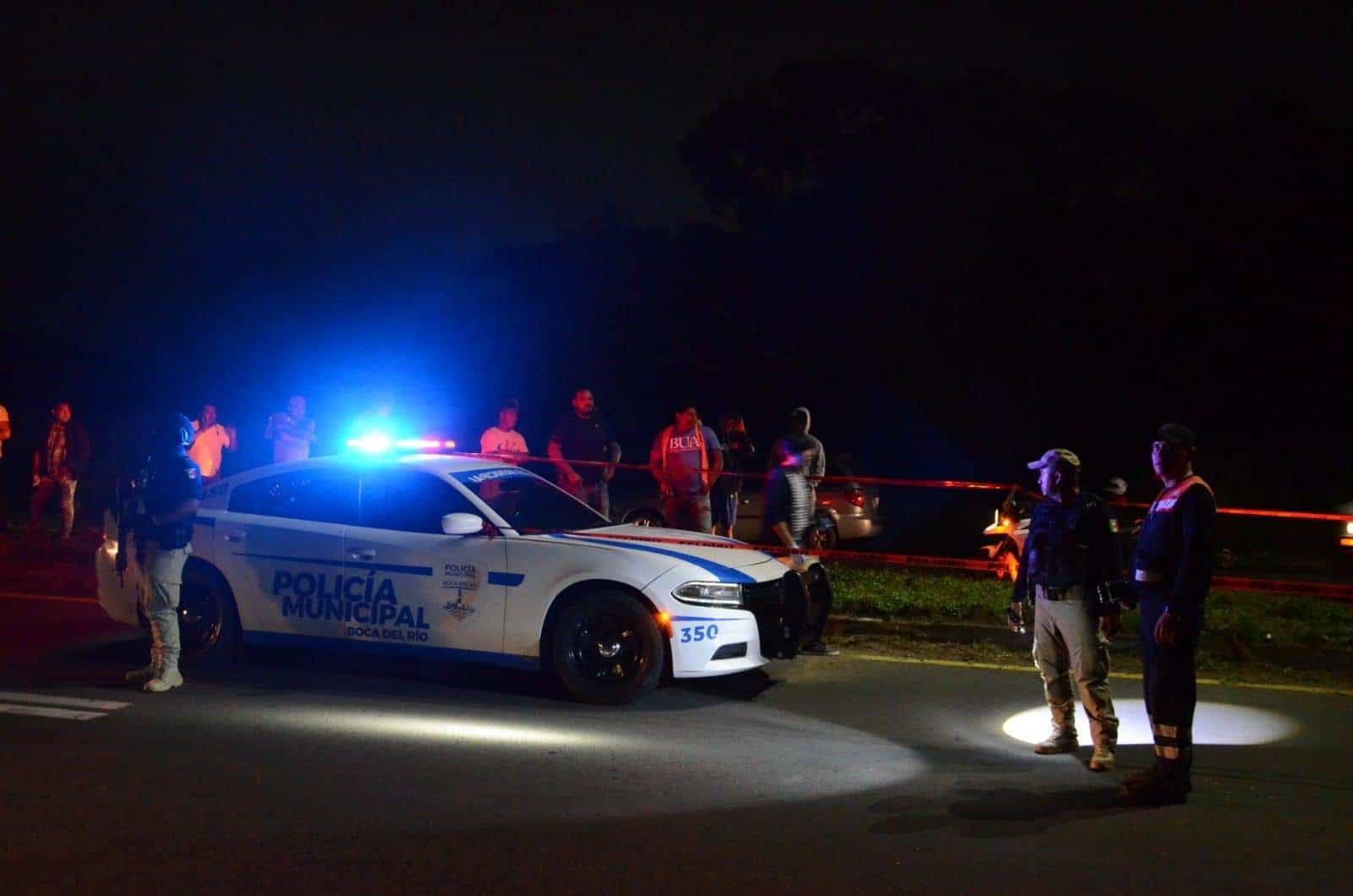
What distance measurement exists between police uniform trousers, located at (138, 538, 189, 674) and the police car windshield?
179cm

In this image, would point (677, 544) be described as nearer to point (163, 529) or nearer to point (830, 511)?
point (163, 529)

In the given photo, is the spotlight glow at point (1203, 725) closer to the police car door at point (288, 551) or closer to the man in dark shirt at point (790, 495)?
the man in dark shirt at point (790, 495)

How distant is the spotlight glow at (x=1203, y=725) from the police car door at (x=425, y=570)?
10.1 feet

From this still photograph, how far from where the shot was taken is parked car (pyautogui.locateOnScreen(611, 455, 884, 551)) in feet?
55.0

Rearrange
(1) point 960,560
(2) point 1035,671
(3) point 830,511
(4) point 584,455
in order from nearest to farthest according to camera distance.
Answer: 1. (2) point 1035,671
2. (1) point 960,560
3. (4) point 584,455
4. (3) point 830,511

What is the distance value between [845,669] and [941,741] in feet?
6.45

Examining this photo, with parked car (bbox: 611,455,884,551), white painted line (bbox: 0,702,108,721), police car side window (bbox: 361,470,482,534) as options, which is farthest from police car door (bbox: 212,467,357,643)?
parked car (bbox: 611,455,884,551)

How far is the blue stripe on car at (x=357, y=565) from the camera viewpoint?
340 inches

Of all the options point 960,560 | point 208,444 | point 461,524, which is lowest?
point 960,560

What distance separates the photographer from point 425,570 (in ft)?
28.3

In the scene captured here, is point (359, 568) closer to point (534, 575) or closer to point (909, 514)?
point (534, 575)

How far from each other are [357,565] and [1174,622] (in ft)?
16.0

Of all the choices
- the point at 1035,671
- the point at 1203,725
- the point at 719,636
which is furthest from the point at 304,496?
the point at 1203,725

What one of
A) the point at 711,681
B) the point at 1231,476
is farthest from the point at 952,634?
the point at 1231,476
